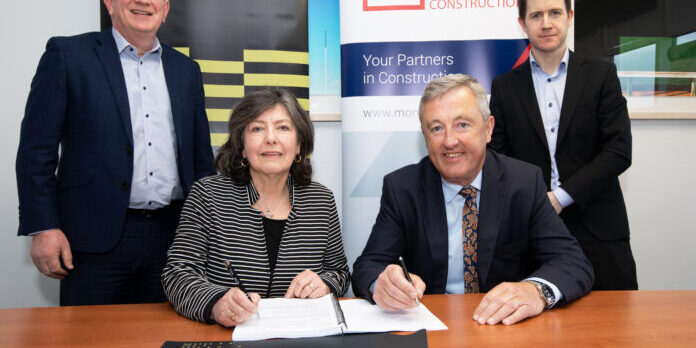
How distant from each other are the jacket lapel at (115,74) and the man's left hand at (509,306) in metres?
1.64

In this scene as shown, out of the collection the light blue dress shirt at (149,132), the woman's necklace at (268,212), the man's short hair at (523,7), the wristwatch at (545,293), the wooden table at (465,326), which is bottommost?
the wooden table at (465,326)

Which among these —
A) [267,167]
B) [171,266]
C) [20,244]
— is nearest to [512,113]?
[267,167]

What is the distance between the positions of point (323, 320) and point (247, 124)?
34.6 inches

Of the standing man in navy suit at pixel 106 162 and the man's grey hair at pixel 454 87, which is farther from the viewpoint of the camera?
the standing man in navy suit at pixel 106 162

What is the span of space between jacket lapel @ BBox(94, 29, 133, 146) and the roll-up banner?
1.29 metres

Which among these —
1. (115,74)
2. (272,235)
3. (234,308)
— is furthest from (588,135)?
(115,74)

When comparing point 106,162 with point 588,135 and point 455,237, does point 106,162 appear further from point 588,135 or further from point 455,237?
point 588,135

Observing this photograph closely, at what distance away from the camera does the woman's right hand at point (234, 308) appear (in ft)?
4.24

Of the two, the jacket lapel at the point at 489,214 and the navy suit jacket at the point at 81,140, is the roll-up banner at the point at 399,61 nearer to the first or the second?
the jacket lapel at the point at 489,214

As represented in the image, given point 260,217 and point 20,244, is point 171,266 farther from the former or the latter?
point 20,244

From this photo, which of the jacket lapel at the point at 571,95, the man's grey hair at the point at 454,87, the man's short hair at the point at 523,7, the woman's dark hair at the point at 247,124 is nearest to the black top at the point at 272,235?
the woman's dark hair at the point at 247,124

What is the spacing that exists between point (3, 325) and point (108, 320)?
271 millimetres

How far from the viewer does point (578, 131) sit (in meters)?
2.32

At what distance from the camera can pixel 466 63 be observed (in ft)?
9.89
